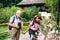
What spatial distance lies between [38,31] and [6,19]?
575 millimetres

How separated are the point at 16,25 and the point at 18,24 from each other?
38 mm

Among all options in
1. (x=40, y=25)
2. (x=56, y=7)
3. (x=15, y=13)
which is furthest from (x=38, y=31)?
(x=56, y=7)

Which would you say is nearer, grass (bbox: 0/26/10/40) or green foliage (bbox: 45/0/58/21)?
grass (bbox: 0/26/10/40)

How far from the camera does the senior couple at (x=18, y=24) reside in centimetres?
514

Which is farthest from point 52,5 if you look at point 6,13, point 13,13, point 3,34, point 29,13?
point 3,34

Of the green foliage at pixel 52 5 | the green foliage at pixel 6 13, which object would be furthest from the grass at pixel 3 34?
the green foliage at pixel 52 5

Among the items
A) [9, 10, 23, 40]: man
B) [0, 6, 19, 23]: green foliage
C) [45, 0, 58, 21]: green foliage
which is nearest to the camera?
[9, 10, 23, 40]: man

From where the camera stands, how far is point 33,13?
5.57 meters

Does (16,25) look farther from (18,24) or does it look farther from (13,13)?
(13,13)

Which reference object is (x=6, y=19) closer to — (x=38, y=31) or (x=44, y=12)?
(x=38, y=31)

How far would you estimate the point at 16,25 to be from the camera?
5203mm

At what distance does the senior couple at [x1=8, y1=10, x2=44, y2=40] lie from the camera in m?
5.14

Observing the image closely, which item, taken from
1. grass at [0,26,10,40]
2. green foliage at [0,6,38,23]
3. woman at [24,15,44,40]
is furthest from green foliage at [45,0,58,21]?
grass at [0,26,10,40]

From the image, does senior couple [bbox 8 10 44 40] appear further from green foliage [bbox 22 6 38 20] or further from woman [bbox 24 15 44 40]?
green foliage [bbox 22 6 38 20]
